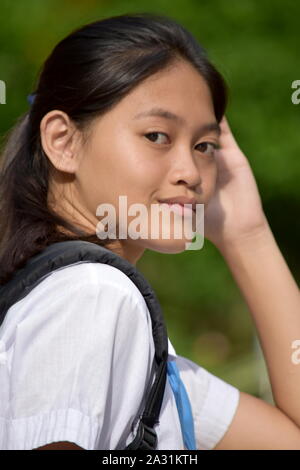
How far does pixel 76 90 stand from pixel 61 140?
0.12 m

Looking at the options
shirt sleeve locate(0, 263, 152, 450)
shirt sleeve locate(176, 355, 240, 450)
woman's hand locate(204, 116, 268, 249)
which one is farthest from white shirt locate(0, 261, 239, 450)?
woman's hand locate(204, 116, 268, 249)

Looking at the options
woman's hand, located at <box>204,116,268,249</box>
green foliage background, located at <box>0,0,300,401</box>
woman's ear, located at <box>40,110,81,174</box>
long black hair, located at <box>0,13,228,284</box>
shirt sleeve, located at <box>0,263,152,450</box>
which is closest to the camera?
shirt sleeve, located at <box>0,263,152,450</box>

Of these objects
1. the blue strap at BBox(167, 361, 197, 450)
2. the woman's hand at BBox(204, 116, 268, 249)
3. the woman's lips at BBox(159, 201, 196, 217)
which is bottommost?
the blue strap at BBox(167, 361, 197, 450)

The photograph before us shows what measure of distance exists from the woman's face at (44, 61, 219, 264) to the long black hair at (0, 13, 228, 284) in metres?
0.04

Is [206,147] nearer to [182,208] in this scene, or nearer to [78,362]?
[182,208]

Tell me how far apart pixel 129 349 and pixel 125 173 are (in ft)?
1.42

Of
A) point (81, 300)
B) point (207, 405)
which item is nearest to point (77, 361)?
point (81, 300)

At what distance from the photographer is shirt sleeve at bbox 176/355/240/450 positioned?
2.07 m

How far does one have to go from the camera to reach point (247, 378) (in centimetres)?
432

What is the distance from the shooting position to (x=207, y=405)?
209 cm

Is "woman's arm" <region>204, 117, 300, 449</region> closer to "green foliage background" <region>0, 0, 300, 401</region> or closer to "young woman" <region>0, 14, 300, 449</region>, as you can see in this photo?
"young woman" <region>0, 14, 300, 449</region>

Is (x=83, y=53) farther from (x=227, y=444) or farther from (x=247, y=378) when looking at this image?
(x=247, y=378)
